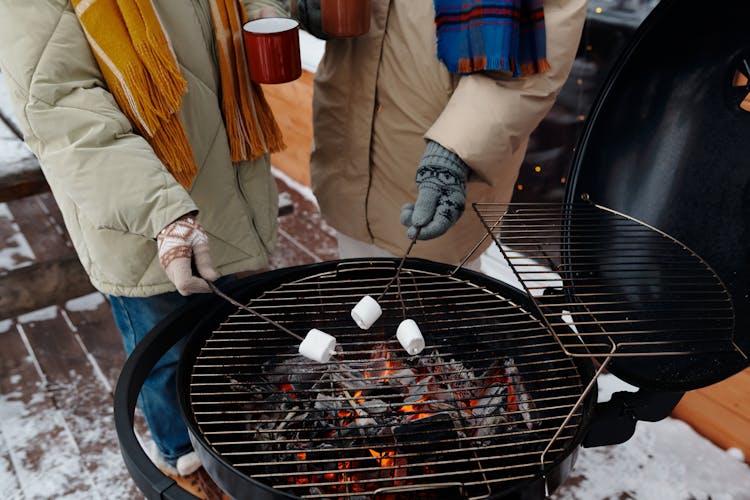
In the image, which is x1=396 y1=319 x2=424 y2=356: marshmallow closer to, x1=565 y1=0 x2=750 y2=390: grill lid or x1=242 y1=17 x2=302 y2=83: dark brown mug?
x1=565 y1=0 x2=750 y2=390: grill lid

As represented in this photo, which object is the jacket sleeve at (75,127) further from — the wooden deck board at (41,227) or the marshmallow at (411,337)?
the wooden deck board at (41,227)

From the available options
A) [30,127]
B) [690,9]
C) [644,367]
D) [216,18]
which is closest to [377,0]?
Result: [216,18]

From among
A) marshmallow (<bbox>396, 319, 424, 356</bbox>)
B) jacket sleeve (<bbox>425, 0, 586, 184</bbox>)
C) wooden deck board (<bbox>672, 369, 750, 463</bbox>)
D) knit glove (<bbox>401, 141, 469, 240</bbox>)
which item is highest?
jacket sleeve (<bbox>425, 0, 586, 184</bbox>)

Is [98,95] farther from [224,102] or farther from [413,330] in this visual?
[413,330]

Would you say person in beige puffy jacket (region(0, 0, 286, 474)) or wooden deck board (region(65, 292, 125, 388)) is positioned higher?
person in beige puffy jacket (region(0, 0, 286, 474))

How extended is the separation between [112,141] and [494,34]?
0.73m

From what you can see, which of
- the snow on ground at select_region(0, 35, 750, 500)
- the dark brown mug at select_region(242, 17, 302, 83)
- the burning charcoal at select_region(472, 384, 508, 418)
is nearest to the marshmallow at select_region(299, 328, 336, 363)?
the burning charcoal at select_region(472, 384, 508, 418)

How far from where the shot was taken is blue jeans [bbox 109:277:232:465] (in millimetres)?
1407

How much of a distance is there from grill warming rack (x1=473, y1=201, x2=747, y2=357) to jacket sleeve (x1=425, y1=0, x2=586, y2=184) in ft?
0.47

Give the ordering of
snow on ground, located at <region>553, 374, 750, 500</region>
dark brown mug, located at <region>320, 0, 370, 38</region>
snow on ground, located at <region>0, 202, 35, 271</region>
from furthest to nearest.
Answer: snow on ground, located at <region>0, 202, 35, 271</region>
snow on ground, located at <region>553, 374, 750, 500</region>
dark brown mug, located at <region>320, 0, 370, 38</region>

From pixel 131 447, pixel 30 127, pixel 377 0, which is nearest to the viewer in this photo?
pixel 131 447

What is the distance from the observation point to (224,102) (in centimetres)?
128

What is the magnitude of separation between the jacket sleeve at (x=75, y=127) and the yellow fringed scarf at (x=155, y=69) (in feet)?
0.14

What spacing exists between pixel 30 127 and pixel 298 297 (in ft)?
1.82
